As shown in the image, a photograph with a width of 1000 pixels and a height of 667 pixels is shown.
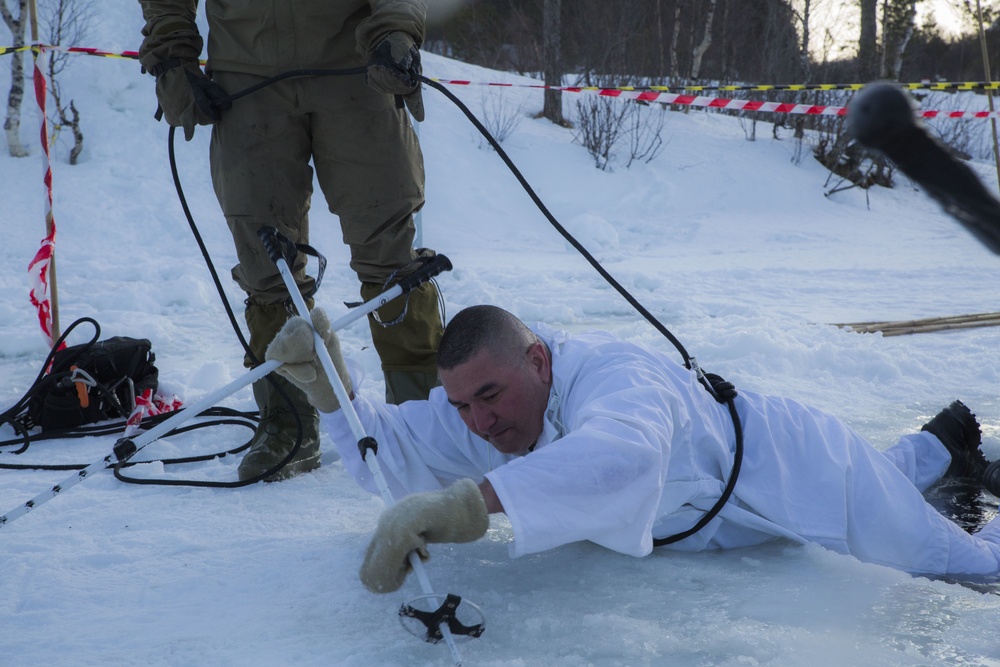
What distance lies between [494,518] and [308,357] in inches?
28.2

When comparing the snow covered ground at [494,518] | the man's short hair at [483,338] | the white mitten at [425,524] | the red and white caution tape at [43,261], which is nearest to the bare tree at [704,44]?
the snow covered ground at [494,518]

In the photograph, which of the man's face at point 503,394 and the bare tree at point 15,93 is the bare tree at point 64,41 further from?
the man's face at point 503,394

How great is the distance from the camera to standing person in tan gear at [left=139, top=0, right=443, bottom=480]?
2504 mm

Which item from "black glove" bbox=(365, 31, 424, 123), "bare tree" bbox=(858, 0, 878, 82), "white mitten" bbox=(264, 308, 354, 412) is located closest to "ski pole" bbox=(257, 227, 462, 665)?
"white mitten" bbox=(264, 308, 354, 412)

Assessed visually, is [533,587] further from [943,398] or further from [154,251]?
[154,251]

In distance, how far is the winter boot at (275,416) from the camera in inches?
103

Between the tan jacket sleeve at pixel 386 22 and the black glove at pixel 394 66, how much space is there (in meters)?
0.03

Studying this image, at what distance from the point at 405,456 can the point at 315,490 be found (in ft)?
1.84

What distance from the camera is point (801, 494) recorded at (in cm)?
189

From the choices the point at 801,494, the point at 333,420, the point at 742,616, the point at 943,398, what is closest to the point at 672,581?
the point at 742,616

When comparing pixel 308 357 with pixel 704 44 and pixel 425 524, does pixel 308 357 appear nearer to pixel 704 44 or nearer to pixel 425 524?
pixel 425 524

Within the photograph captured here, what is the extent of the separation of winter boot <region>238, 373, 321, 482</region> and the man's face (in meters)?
0.96

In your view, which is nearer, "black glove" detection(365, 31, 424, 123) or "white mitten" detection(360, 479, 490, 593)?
"white mitten" detection(360, 479, 490, 593)

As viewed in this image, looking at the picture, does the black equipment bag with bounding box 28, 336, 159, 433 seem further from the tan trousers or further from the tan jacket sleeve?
the tan jacket sleeve
